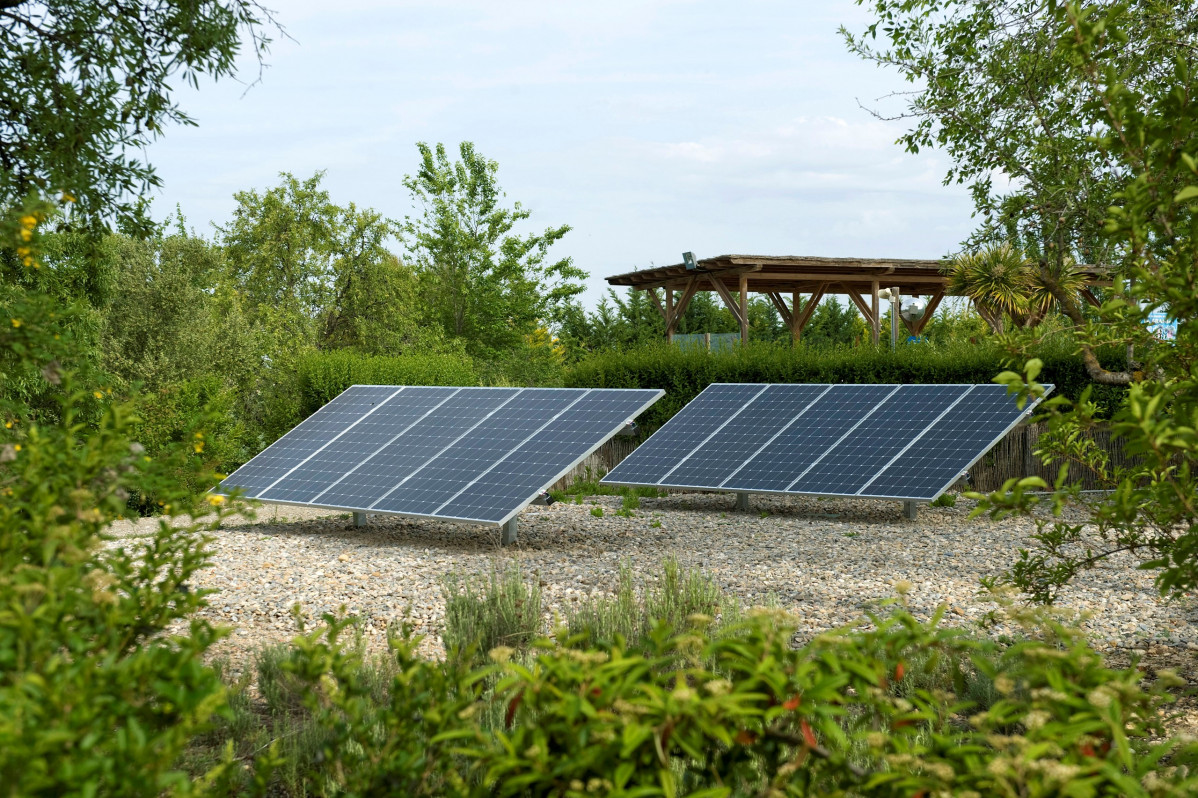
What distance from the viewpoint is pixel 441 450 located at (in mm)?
11633

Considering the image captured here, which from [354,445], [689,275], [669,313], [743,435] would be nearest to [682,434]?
[743,435]

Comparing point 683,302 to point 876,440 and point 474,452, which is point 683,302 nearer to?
point 876,440

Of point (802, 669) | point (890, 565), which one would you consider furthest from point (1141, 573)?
point (802, 669)

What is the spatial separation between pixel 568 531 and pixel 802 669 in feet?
30.7

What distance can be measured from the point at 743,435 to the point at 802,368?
4109 millimetres

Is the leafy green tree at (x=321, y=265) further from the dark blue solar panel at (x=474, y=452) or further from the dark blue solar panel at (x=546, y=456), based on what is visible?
the dark blue solar panel at (x=546, y=456)

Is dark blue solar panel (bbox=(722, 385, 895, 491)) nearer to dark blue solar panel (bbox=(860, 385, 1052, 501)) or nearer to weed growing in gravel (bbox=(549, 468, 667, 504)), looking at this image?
dark blue solar panel (bbox=(860, 385, 1052, 501))

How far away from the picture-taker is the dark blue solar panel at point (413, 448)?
10961 millimetres

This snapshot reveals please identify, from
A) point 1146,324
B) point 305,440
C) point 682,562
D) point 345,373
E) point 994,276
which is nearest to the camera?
point 1146,324

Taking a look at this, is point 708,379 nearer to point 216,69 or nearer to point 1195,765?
point 216,69

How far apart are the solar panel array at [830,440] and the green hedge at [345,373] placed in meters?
6.34

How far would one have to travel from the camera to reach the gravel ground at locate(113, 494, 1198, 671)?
7262mm

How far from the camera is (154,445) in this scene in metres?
15.3

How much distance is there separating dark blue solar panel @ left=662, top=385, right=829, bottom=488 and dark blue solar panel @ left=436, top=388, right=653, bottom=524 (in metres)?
1.65
